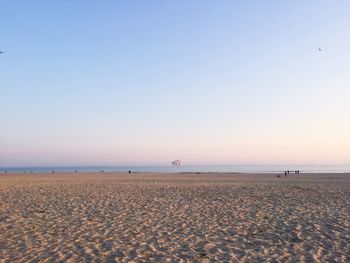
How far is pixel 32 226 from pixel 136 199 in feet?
27.8

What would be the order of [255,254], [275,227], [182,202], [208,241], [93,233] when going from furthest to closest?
[182,202] → [275,227] → [93,233] → [208,241] → [255,254]

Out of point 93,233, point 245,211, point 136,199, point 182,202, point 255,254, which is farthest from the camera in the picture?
point 136,199

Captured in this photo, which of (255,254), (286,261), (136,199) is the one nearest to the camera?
(286,261)

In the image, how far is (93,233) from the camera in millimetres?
11992

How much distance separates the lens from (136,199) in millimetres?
21062

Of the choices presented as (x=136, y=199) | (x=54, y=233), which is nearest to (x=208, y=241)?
(x=54, y=233)

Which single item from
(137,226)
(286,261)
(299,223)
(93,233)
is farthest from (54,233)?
(299,223)

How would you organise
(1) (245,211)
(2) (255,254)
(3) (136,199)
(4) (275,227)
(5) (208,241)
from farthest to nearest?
(3) (136,199) → (1) (245,211) → (4) (275,227) → (5) (208,241) → (2) (255,254)

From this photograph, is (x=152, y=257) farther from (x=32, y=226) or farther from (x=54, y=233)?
(x=32, y=226)

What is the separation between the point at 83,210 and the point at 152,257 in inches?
329

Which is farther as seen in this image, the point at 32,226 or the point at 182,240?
the point at 32,226

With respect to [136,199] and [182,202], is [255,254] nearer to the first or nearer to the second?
[182,202]

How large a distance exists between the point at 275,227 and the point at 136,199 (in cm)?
993

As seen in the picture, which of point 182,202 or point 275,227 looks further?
point 182,202
